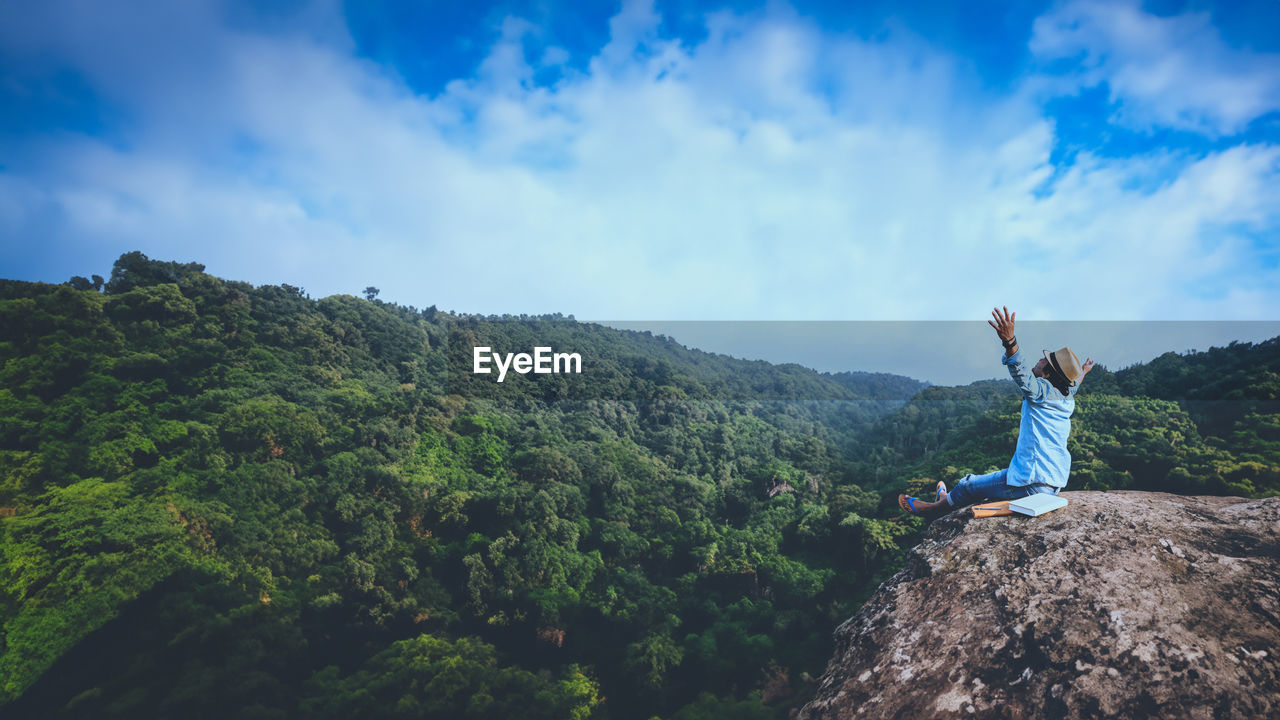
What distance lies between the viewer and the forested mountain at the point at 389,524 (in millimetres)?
A: 18781

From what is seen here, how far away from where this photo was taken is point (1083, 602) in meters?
5.24

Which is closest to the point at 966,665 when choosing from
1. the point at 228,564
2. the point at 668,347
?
the point at 228,564

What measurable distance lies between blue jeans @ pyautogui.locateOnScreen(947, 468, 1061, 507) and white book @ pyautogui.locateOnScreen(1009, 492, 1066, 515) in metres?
0.07

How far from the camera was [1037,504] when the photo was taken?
6.30 metres

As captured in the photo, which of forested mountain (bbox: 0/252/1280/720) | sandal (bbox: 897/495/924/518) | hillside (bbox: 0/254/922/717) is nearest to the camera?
sandal (bbox: 897/495/924/518)

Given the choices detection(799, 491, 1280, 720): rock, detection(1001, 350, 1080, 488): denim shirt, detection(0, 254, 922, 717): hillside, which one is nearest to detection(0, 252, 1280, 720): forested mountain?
detection(0, 254, 922, 717): hillside

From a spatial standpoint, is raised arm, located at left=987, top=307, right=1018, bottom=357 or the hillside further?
the hillside

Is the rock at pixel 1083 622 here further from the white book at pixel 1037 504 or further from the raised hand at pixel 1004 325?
the raised hand at pixel 1004 325

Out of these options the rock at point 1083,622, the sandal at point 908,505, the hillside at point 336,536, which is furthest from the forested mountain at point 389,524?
the sandal at point 908,505

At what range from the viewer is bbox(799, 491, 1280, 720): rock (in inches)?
174

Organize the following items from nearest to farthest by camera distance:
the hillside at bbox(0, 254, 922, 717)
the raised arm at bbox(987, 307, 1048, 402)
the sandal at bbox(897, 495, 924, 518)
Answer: the raised arm at bbox(987, 307, 1048, 402) < the sandal at bbox(897, 495, 924, 518) < the hillside at bbox(0, 254, 922, 717)

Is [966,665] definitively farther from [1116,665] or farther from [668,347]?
[668,347]

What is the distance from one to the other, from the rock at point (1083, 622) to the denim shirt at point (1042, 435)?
0.65 metres

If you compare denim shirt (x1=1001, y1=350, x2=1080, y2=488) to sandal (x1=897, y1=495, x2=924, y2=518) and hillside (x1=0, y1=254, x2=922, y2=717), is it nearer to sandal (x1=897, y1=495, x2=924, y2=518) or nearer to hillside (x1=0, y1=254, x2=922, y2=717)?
sandal (x1=897, y1=495, x2=924, y2=518)
